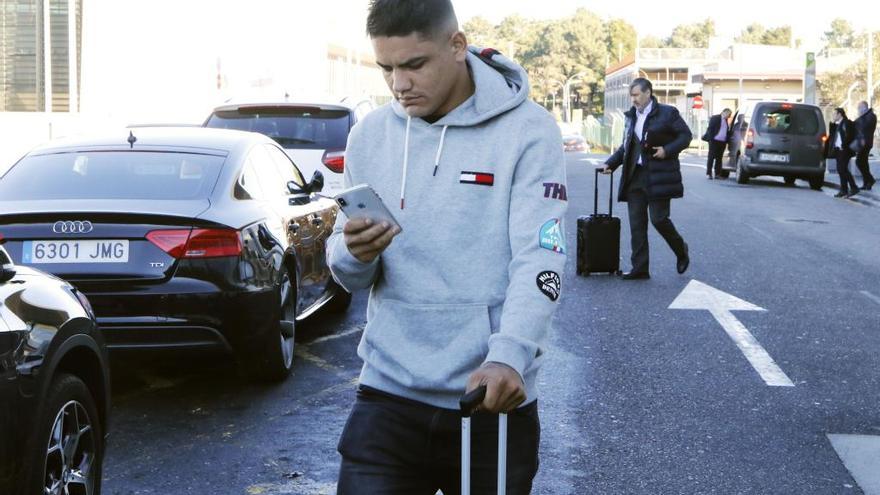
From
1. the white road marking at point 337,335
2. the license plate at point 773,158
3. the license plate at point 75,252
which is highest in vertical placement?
the license plate at point 773,158

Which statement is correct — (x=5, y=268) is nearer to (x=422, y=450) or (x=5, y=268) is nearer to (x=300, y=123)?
(x=422, y=450)

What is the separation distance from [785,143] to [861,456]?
22.2 meters

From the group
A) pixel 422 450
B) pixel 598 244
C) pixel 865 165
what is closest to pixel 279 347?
pixel 422 450

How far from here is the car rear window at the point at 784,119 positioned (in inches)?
1073

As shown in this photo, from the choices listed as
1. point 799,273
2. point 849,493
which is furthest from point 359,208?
point 799,273

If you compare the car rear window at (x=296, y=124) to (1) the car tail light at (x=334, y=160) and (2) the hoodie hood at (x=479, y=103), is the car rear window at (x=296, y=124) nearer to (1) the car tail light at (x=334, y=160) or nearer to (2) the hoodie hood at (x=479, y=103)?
(1) the car tail light at (x=334, y=160)

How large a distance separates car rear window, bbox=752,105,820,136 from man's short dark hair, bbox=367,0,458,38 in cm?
2561

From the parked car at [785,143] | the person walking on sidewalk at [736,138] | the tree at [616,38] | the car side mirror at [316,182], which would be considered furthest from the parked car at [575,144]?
the tree at [616,38]

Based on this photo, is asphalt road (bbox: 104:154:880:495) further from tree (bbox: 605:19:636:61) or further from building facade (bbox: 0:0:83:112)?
Answer: tree (bbox: 605:19:636:61)

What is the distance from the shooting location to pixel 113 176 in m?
6.79

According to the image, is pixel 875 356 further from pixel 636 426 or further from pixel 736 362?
pixel 636 426

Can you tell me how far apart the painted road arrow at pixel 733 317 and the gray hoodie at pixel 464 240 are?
493 centimetres

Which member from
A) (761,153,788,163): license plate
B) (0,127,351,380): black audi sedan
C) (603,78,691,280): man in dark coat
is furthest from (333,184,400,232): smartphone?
(761,153,788,163): license plate

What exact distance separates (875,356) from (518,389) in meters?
6.23
